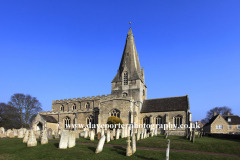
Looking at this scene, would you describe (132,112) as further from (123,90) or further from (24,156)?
(24,156)

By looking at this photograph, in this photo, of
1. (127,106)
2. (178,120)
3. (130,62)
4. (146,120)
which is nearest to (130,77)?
(130,62)

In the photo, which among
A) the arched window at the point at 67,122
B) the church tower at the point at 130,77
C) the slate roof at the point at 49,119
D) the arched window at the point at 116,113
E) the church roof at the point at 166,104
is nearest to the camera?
the arched window at the point at 116,113

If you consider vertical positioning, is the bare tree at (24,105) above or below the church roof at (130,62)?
below

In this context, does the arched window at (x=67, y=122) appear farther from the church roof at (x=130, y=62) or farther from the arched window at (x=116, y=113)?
the church roof at (x=130, y=62)

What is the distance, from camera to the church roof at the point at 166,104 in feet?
115

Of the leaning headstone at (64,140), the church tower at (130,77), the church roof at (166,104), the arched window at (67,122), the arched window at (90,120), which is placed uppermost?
the church tower at (130,77)

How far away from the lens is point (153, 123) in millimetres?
35594

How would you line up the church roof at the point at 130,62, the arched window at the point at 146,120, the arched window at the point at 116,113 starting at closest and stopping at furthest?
the arched window at the point at 116,113
the arched window at the point at 146,120
the church roof at the point at 130,62

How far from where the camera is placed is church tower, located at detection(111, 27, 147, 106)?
1540 inches

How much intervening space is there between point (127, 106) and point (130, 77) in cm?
874

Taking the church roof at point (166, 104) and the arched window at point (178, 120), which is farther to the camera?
the church roof at point (166, 104)

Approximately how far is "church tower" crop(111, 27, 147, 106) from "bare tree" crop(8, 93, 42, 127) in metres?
22.2

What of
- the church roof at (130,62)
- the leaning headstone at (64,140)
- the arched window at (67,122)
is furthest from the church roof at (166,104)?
the leaning headstone at (64,140)

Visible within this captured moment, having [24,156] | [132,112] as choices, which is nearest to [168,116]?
[132,112]
